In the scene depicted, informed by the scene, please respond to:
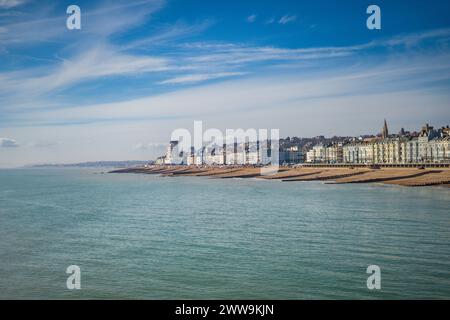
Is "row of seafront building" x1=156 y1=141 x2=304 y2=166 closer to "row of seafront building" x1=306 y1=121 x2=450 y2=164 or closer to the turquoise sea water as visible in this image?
"row of seafront building" x1=306 y1=121 x2=450 y2=164

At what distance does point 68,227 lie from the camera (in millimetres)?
25641

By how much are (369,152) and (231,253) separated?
100 m

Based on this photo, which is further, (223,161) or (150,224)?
(223,161)

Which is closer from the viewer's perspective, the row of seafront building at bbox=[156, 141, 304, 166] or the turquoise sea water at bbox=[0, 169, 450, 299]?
the turquoise sea water at bbox=[0, 169, 450, 299]

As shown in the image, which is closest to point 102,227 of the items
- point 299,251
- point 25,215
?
point 25,215

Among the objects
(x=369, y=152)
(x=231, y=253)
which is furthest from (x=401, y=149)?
(x=231, y=253)

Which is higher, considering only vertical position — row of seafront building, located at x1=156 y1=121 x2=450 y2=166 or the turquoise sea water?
row of seafront building, located at x1=156 y1=121 x2=450 y2=166

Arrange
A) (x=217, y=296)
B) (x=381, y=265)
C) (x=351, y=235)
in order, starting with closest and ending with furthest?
(x=217, y=296) → (x=381, y=265) → (x=351, y=235)

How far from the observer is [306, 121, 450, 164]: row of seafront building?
87812 millimetres

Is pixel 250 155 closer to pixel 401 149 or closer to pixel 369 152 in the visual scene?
pixel 369 152

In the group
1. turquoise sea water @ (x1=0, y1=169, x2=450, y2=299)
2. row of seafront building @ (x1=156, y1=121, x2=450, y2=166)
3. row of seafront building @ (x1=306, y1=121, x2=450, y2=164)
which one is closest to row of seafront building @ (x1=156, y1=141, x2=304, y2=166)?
row of seafront building @ (x1=156, y1=121, x2=450, y2=166)

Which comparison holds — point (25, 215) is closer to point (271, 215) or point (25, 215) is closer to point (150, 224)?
point (150, 224)
